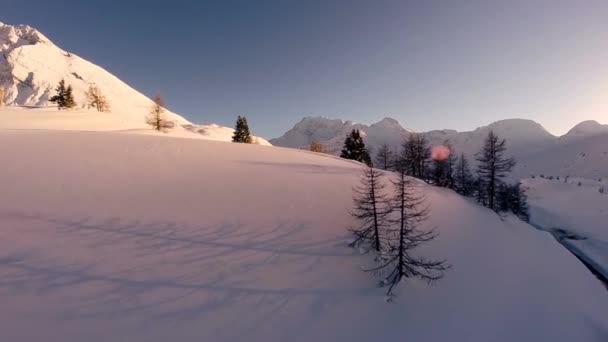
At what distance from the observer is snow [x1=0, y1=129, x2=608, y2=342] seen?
8.16 metres

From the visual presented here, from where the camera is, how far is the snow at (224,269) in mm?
8164

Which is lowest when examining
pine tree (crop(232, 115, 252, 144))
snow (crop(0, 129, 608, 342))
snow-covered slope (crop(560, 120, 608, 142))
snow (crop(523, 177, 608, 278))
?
snow (crop(523, 177, 608, 278))

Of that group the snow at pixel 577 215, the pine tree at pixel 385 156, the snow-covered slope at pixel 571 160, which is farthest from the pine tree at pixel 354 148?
the snow-covered slope at pixel 571 160

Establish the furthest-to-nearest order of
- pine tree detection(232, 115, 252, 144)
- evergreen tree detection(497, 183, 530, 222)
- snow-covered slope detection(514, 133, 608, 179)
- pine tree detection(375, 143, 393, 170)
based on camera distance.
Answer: snow-covered slope detection(514, 133, 608, 179) < pine tree detection(232, 115, 252, 144) < pine tree detection(375, 143, 393, 170) < evergreen tree detection(497, 183, 530, 222)

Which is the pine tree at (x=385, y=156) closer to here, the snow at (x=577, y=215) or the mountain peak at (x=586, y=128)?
the snow at (x=577, y=215)

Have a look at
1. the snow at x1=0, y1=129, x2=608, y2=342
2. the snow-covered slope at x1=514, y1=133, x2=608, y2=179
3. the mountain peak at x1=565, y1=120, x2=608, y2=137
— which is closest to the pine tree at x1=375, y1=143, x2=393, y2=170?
the snow at x1=0, y1=129, x2=608, y2=342

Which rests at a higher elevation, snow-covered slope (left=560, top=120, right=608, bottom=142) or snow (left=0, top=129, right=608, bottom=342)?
snow-covered slope (left=560, top=120, right=608, bottom=142)

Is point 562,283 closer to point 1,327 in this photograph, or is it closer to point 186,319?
point 186,319

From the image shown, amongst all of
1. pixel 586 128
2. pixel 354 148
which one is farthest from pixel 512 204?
pixel 586 128

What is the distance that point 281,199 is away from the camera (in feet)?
51.0

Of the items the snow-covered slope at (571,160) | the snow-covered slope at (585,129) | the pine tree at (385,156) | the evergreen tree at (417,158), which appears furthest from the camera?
the snow-covered slope at (585,129)

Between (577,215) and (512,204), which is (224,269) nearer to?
(512,204)

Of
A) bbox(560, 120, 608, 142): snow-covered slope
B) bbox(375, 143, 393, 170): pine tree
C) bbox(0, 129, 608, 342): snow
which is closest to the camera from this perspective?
bbox(0, 129, 608, 342): snow

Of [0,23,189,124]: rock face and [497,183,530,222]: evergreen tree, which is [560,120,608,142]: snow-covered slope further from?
[0,23,189,124]: rock face
